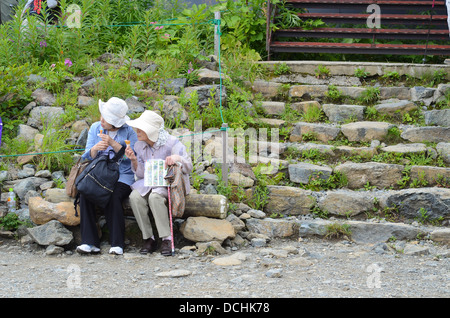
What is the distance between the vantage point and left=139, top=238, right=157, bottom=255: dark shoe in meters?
5.32

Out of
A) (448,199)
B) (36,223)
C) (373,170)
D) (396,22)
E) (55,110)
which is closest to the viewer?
(36,223)

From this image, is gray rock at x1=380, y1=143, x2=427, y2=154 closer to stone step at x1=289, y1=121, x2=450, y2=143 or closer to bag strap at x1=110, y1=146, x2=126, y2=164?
stone step at x1=289, y1=121, x2=450, y2=143

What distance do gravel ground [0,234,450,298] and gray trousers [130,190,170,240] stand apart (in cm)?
24

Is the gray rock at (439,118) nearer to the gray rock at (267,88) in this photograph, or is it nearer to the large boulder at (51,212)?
the gray rock at (267,88)

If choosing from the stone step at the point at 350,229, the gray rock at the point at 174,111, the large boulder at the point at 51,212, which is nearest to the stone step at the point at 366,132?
the gray rock at the point at 174,111

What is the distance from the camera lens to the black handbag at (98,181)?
17.1 ft

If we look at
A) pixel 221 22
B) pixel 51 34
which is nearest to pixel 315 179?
pixel 221 22

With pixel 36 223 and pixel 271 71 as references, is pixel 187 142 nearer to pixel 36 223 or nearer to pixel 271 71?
pixel 36 223

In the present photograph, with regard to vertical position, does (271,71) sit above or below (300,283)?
above

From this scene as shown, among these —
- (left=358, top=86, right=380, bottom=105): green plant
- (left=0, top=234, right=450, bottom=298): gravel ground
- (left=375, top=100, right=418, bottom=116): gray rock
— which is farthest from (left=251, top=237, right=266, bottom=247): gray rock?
(left=358, top=86, right=380, bottom=105): green plant

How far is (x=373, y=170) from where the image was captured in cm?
638

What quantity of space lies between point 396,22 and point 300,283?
19.6 ft

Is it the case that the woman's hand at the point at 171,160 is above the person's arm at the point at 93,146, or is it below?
below

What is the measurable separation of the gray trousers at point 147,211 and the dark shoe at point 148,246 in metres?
0.07
